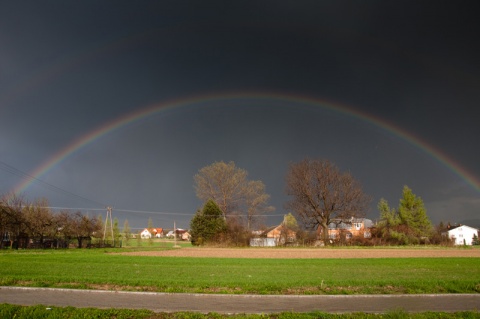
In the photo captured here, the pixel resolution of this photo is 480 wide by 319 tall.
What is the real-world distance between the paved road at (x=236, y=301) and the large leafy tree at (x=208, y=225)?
60950 mm

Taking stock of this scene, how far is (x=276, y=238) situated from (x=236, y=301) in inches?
2513

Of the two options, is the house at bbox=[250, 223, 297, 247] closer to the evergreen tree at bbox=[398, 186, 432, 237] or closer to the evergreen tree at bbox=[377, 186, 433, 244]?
the evergreen tree at bbox=[377, 186, 433, 244]

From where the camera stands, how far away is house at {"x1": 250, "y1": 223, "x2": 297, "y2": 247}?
240 ft

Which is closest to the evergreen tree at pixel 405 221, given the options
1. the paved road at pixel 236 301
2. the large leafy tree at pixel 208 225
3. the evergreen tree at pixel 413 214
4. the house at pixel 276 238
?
the evergreen tree at pixel 413 214

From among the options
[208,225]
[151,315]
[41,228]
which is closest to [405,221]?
[208,225]

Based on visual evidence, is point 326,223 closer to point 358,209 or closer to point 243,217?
point 358,209

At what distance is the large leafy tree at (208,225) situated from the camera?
73438 mm

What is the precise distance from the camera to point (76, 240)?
62219 mm

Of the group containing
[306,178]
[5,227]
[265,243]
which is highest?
[306,178]

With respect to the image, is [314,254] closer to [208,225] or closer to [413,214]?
[208,225]

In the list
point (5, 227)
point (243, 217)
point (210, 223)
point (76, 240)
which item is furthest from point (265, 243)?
point (5, 227)

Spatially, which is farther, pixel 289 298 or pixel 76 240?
pixel 76 240

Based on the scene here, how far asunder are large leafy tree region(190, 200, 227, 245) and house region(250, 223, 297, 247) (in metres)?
6.84

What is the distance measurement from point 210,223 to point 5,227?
3440 centimetres
